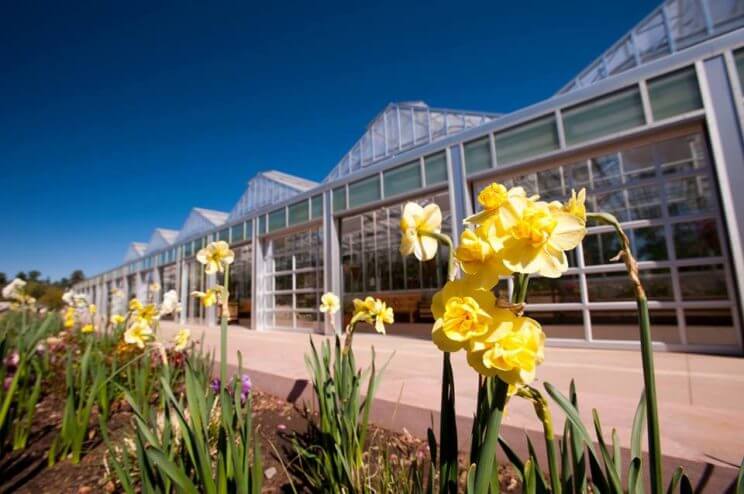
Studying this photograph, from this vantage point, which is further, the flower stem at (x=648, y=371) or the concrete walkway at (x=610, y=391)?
the concrete walkway at (x=610, y=391)

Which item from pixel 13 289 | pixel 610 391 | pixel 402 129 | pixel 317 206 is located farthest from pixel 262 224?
pixel 610 391

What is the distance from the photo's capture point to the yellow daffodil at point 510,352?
410 millimetres

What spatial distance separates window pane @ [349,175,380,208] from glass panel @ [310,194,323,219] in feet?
3.00

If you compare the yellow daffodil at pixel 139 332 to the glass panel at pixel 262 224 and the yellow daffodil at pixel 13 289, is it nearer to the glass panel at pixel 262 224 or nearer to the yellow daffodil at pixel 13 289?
the yellow daffodil at pixel 13 289

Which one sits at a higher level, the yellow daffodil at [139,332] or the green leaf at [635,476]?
the yellow daffodil at [139,332]

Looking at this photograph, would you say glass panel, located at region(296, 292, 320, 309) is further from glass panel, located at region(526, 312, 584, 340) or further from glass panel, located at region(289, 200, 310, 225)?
glass panel, located at region(526, 312, 584, 340)

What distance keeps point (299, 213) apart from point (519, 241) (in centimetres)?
699

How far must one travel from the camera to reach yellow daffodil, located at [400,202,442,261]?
65 cm

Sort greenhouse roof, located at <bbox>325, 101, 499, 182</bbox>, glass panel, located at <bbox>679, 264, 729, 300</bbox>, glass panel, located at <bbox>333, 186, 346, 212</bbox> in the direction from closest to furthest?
glass panel, located at <bbox>679, 264, 729, 300</bbox> → glass panel, located at <bbox>333, 186, 346, 212</bbox> → greenhouse roof, located at <bbox>325, 101, 499, 182</bbox>

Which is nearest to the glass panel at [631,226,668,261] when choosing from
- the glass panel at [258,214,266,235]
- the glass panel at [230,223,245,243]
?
the glass panel at [258,214,266,235]

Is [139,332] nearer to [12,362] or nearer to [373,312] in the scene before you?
[373,312]

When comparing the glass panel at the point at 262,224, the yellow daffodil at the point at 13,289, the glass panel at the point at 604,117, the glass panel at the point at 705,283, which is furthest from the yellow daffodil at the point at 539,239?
the glass panel at the point at 262,224

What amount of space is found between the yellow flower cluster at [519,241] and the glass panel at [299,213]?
21.8ft

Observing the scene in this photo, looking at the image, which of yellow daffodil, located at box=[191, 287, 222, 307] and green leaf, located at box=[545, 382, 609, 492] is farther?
yellow daffodil, located at box=[191, 287, 222, 307]
